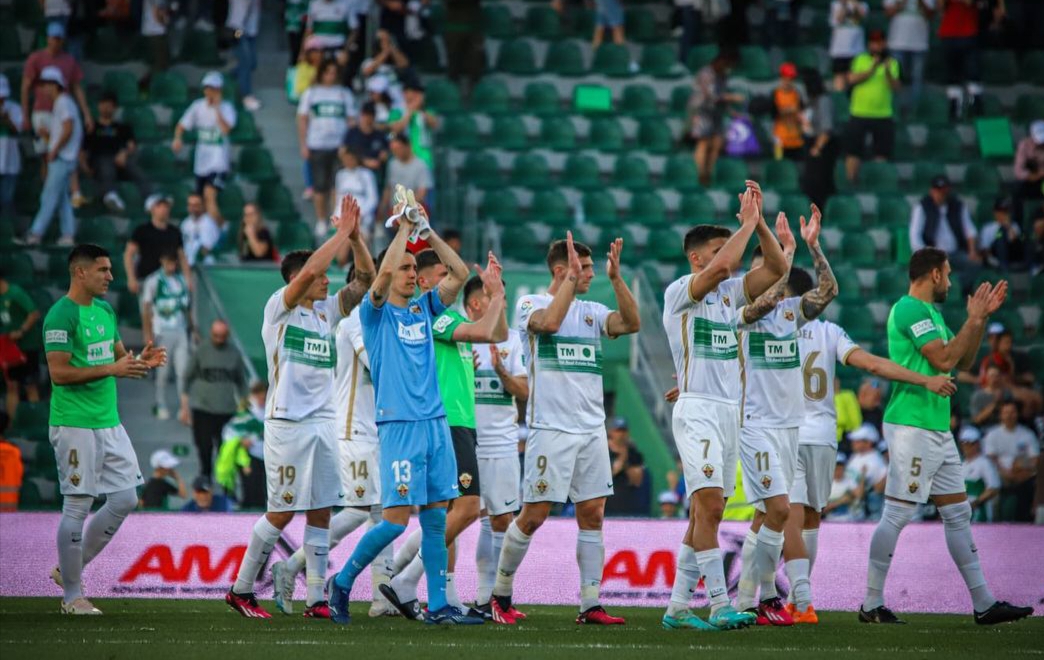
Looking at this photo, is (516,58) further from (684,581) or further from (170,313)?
(684,581)

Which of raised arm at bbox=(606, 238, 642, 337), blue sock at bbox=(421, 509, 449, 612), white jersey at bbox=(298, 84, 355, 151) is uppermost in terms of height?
white jersey at bbox=(298, 84, 355, 151)

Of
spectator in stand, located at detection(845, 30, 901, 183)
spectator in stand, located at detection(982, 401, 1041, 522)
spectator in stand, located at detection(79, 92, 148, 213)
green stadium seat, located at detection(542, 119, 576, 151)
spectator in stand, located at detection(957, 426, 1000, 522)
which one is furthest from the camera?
green stadium seat, located at detection(542, 119, 576, 151)

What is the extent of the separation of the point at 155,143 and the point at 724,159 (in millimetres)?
8750

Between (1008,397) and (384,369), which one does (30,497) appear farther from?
(1008,397)

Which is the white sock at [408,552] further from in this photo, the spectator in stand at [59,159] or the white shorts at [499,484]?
the spectator in stand at [59,159]

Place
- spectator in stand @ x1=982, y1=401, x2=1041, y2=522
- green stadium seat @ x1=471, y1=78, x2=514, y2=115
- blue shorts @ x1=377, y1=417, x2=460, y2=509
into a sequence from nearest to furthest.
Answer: blue shorts @ x1=377, y1=417, x2=460, y2=509 → spectator in stand @ x1=982, y1=401, x2=1041, y2=522 → green stadium seat @ x1=471, y1=78, x2=514, y2=115

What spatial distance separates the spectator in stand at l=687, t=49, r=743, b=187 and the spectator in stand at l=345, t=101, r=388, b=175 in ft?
16.9

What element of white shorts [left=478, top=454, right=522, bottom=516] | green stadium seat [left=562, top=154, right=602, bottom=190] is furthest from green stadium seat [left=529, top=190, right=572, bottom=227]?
white shorts [left=478, top=454, right=522, bottom=516]

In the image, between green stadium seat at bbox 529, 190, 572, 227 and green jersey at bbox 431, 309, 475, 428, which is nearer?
green jersey at bbox 431, 309, 475, 428

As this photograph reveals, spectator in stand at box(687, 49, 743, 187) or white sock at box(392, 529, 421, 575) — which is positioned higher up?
spectator in stand at box(687, 49, 743, 187)

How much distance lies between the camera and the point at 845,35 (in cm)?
2480

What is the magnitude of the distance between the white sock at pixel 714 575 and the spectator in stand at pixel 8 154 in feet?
46.5

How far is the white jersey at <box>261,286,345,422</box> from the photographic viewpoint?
11781 millimetres

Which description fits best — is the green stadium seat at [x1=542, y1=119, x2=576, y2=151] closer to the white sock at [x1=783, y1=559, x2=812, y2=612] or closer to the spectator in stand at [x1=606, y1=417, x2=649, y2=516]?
the spectator in stand at [x1=606, y1=417, x2=649, y2=516]
